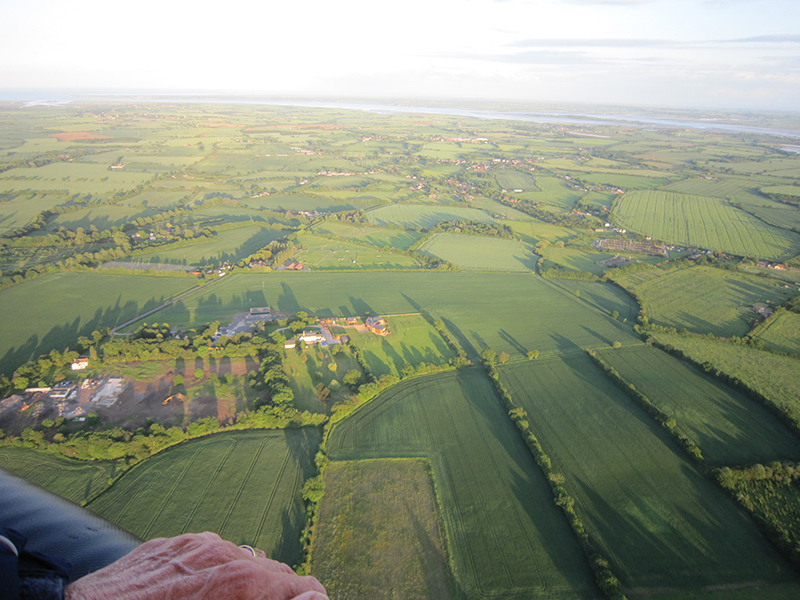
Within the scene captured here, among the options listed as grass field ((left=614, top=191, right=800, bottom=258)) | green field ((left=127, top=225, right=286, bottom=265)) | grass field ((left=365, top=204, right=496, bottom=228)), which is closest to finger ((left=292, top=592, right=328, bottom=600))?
green field ((left=127, top=225, right=286, bottom=265))

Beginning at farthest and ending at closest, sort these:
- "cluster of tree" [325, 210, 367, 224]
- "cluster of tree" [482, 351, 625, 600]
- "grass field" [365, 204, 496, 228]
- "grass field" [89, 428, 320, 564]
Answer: "grass field" [365, 204, 496, 228]
"cluster of tree" [325, 210, 367, 224]
"grass field" [89, 428, 320, 564]
"cluster of tree" [482, 351, 625, 600]

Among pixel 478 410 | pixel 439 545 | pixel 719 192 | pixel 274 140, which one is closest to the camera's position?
pixel 439 545

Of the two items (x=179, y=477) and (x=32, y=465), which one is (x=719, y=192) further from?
(x=32, y=465)

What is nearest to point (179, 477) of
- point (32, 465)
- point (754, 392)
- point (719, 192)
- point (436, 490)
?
point (32, 465)

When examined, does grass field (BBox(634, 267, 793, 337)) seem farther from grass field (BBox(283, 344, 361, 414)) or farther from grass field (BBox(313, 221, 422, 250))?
grass field (BBox(313, 221, 422, 250))

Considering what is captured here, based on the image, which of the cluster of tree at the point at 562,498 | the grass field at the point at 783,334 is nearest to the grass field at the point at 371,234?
the cluster of tree at the point at 562,498

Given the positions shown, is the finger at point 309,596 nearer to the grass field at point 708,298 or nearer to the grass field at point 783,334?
the grass field at point 708,298
